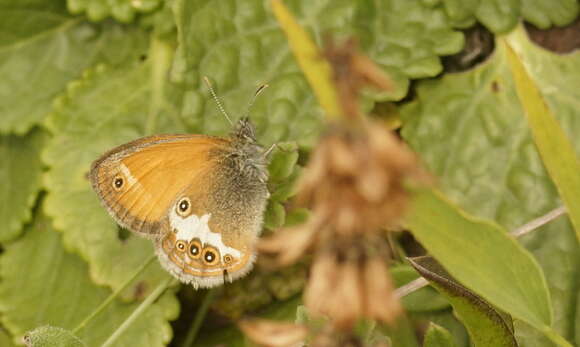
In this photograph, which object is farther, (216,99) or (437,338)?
(216,99)

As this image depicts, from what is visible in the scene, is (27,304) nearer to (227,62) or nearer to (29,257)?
(29,257)

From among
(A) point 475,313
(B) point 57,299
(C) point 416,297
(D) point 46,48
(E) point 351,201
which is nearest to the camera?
(E) point 351,201

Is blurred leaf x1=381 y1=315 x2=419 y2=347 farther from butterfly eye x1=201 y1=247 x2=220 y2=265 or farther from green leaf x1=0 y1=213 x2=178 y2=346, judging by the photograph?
green leaf x1=0 y1=213 x2=178 y2=346

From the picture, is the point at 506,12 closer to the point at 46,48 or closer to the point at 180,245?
the point at 180,245

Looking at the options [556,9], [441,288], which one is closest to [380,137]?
[441,288]

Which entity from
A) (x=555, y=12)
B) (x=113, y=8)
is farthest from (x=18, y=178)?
(x=555, y=12)

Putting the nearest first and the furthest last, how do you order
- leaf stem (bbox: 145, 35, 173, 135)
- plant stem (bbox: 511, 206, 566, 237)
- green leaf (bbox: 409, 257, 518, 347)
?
green leaf (bbox: 409, 257, 518, 347) → plant stem (bbox: 511, 206, 566, 237) → leaf stem (bbox: 145, 35, 173, 135)

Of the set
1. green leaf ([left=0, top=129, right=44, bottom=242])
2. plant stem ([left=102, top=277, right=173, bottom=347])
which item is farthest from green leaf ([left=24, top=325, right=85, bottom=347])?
Answer: green leaf ([left=0, top=129, right=44, bottom=242])
